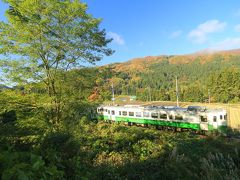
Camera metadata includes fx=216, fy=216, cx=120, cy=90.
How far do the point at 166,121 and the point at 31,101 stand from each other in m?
17.3

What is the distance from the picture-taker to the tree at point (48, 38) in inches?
393

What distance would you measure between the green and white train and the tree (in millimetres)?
13965

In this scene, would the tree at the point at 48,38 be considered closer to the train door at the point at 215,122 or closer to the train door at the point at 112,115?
the train door at the point at 215,122

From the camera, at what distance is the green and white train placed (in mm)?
20594

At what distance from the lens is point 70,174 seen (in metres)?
2.36

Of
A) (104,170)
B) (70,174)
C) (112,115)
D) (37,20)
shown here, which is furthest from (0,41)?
(112,115)

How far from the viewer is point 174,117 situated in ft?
77.1

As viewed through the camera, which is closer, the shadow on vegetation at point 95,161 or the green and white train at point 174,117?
the shadow on vegetation at point 95,161

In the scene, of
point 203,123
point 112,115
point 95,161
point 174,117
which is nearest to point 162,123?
point 174,117

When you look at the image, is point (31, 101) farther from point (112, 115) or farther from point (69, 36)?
point (112, 115)

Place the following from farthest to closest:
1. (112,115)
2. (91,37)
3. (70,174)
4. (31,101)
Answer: (112,115) → (91,37) → (31,101) → (70,174)

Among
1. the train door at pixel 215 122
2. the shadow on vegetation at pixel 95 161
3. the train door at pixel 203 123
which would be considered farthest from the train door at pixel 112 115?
the shadow on vegetation at pixel 95 161

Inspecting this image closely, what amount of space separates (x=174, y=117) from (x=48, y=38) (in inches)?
672

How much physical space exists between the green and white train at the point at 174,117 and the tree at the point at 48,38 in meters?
14.0
